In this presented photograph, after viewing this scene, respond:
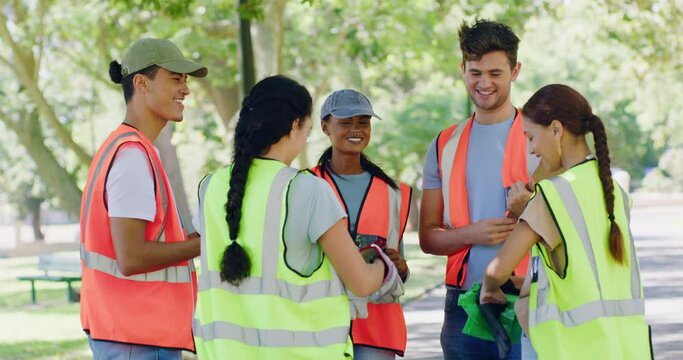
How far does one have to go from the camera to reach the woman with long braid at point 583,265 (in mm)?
4488


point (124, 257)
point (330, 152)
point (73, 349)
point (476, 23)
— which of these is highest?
point (476, 23)

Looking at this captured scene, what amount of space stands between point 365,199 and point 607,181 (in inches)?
58.9

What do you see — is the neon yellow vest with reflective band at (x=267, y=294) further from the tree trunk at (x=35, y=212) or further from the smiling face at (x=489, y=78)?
the tree trunk at (x=35, y=212)

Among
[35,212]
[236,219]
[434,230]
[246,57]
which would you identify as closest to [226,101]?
[246,57]

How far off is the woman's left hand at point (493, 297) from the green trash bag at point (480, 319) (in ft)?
0.20

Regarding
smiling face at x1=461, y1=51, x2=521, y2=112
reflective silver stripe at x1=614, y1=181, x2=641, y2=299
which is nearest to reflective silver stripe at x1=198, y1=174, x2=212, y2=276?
smiling face at x1=461, y1=51, x2=521, y2=112

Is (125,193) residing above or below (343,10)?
below

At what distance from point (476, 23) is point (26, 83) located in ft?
53.9

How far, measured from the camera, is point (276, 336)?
4504 millimetres

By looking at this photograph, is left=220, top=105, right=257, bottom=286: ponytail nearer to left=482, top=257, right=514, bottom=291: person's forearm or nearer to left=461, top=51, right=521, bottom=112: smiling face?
left=482, top=257, right=514, bottom=291: person's forearm

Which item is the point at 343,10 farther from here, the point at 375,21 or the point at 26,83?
the point at 26,83

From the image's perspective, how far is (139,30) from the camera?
85.4ft

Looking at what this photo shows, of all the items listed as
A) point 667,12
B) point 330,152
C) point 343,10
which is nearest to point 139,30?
point 343,10

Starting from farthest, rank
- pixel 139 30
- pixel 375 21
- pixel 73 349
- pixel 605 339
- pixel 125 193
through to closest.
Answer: pixel 375 21, pixel 139 30, pixel 73 349, pixel 125 193, pixel 605 339
